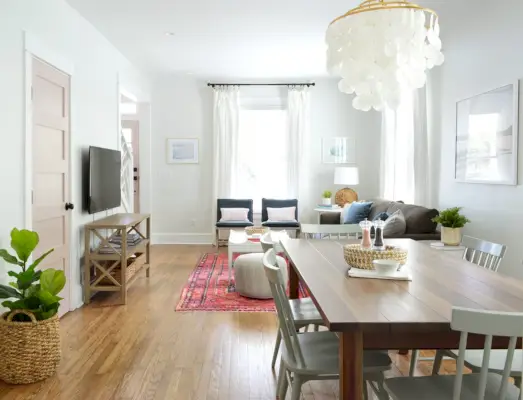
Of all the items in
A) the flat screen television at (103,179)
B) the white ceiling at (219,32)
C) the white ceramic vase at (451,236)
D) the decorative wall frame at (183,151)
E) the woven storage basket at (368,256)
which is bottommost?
the white ceramic vase at (451,236)

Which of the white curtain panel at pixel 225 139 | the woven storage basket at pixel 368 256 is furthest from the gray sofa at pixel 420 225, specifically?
the white curtain panel at pixel 225 139

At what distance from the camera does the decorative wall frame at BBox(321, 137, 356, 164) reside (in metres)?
8.59

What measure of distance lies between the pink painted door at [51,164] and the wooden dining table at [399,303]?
2.38 m

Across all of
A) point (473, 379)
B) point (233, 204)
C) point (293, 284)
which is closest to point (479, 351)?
point (473, 379)

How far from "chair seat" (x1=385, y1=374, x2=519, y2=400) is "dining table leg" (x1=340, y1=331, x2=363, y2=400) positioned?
0.84 feet

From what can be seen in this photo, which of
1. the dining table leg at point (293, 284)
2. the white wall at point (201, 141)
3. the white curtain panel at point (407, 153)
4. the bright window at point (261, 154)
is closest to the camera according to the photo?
the dining table leg at point (293, 284)

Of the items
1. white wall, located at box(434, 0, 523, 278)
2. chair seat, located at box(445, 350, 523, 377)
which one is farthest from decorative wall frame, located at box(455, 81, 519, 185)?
chair seat, located at box(445, 350, 523, 377)

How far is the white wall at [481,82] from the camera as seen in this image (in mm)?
3975

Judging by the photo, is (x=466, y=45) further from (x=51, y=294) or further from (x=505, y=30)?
(x=51, y=294)

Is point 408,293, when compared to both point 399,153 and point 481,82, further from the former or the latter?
point 399,153

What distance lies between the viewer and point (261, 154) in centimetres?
876

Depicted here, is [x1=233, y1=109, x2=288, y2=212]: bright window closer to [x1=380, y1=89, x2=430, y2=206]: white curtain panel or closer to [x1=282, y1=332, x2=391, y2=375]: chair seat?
[x1=380, y1=89, x2=430, y2=206]: white curtain panel

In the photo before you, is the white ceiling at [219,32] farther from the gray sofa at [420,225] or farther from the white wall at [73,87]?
the gray sofa at [420,225]

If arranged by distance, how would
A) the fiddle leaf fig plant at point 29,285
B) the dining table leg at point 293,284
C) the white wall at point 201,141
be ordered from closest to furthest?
1. the fiddle leaf fig plant at point 29,285
2. the dining table leg at point 293,284
3. the white wall at point 201,141
